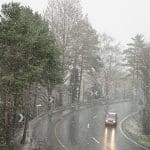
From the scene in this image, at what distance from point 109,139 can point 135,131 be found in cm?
808

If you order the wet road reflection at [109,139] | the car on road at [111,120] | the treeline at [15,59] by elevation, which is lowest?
the wet road reflection at [109,139]

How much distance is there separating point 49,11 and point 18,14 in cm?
3378

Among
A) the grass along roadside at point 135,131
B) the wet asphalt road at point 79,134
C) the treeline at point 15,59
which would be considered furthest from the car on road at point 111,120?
the treeline at point 15,59

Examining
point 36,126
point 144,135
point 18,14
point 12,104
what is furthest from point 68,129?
point 18,14

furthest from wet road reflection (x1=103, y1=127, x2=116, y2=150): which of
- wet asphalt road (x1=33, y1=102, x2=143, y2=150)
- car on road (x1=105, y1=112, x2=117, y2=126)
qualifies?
car on road (x1=105, y1=112, x2=117, y2=126)

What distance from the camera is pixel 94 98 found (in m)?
86.1

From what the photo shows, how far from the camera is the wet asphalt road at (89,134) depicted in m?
38.4

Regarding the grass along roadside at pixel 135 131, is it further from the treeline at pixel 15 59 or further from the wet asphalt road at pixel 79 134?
the treeline at pixel 15 59

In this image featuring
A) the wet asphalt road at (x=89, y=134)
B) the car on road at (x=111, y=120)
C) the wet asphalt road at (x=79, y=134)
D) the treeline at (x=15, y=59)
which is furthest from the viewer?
the car on road at (x=111, y=120)

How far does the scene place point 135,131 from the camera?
4962cm

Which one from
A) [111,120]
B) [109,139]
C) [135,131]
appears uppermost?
[111,120]

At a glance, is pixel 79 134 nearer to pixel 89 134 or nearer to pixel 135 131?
pixel 89 134

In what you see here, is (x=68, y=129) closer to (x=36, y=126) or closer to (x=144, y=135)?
(x=36, y=126)

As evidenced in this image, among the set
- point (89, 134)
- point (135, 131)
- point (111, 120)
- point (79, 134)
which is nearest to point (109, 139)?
point (89, 134)
